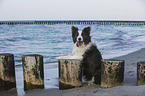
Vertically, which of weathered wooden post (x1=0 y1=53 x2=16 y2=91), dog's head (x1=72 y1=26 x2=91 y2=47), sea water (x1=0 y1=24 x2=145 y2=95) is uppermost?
dog's head (x1=72 y1=26 x2=91 y2=47)

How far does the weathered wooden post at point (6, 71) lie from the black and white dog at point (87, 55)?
1.48 m

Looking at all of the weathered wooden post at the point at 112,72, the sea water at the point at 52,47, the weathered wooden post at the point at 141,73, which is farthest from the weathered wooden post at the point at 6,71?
the weathered wooden post at the point at 141,73

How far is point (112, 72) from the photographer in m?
3.49

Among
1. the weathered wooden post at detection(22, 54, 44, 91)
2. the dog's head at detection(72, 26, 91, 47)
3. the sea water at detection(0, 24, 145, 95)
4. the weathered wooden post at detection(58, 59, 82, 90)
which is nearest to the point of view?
the weathered wooden post at detection(58, 59, 82, 90)

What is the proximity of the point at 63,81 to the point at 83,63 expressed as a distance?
2.11 ft

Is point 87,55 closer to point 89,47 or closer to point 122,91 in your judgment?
point 89,47

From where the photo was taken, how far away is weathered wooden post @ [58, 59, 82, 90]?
11.9ft

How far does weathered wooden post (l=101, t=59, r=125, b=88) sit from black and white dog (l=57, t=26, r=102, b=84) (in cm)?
40

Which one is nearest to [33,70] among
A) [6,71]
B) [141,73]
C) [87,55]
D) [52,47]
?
[6,71]

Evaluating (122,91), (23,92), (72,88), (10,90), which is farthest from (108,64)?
(10,90)

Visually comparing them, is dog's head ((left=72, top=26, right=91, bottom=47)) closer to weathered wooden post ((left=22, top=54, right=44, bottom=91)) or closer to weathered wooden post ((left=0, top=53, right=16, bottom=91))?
weathered wooden post ((left=22, top=54, right=44, bottom=91))

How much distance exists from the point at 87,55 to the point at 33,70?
1294 millimetres

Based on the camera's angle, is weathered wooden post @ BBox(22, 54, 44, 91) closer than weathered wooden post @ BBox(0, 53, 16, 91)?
Yes

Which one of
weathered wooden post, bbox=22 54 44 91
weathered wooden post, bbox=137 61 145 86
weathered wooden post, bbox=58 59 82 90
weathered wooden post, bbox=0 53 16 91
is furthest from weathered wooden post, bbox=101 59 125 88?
weathered wooden post, bbox=0 53 16 91
